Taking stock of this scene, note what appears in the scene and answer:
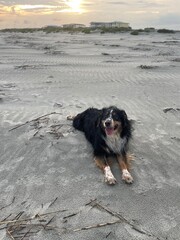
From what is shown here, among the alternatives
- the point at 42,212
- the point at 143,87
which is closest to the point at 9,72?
the point at 143,87

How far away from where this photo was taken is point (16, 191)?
189 inches

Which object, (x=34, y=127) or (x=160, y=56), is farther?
(x=160, y=56)

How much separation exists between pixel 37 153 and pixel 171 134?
2.45 metres

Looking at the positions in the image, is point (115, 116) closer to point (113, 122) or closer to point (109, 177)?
point (113, 122)

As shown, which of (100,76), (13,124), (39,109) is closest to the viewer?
(13,124)

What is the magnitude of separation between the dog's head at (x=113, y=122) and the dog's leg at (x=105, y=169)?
0.40m

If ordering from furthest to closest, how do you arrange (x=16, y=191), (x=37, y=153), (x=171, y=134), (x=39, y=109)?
(x=39, y=109) < (x=171, y=134) < (x=37, y=153) < (x=16, y=191)

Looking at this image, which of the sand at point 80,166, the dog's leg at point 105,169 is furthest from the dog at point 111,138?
the sand at point 80,166

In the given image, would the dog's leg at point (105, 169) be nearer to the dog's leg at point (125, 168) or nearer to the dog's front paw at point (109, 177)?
the dog's front paw at point (109, 177)

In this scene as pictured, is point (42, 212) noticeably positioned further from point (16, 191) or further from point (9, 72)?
point (9, 72)

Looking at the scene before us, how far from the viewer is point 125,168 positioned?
5.15 metres

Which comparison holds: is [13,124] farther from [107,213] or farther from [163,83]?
[163,83]

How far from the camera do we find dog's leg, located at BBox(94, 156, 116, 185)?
4867 mm

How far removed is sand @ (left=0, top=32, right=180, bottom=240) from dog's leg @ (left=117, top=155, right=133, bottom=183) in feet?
0.31
